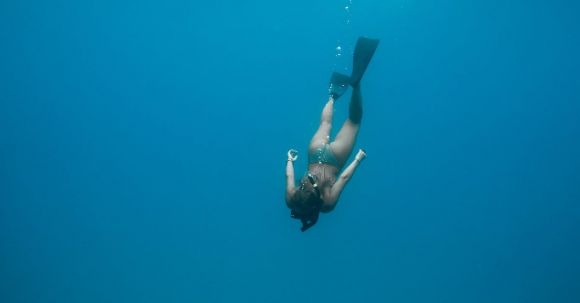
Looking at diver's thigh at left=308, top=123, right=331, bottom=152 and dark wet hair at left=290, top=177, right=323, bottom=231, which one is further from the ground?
diver's thigh at left=308, top=123, right=331, bottom=152

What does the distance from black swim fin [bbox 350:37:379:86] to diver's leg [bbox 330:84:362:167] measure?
0.52 ft

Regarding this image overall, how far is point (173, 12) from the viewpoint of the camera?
19.1 metres

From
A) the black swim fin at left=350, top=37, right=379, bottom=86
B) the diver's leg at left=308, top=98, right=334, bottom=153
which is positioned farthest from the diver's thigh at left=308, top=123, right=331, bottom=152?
the black swim fin at left=350, top=37, right=379, bottom=86

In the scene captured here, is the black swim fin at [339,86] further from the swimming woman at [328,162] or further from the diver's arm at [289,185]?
the diver's arm at [289,185]

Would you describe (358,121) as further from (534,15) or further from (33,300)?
(33,300)

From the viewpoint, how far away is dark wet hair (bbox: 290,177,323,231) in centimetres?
521

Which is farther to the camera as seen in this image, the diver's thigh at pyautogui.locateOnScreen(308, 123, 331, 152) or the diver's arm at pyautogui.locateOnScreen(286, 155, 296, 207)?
the diver's thigh at pyautogui.locateOnScreen(308, 123, 331, 152)

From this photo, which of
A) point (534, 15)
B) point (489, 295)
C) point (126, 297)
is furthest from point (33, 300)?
point (534, 15)

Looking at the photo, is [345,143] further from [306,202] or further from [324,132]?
[306,202]

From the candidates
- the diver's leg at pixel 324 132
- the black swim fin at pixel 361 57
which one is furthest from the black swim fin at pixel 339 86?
the black swim fin at pixel 361 57

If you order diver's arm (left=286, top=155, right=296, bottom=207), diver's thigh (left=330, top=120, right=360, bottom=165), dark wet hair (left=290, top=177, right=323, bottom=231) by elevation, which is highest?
diver's thigh (left=330, top=120, right=360, bottom=165)

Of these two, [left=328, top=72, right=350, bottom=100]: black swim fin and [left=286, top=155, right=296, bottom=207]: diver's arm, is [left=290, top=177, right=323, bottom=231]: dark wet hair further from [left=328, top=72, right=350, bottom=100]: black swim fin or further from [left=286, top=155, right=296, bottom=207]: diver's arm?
[left=328, top=72, right=350, bottom=100]: black swim fin

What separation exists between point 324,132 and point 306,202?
174 centimetres

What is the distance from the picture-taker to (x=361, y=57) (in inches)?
264
